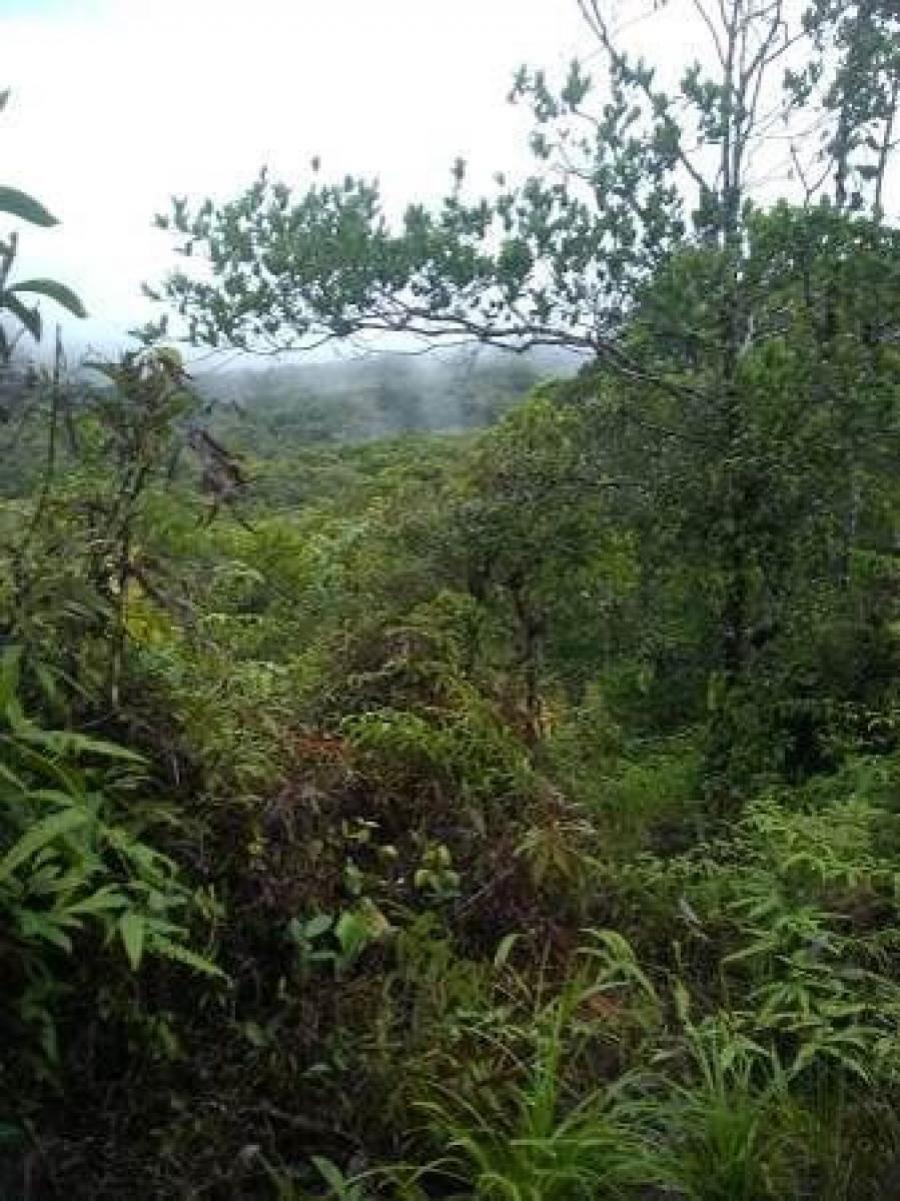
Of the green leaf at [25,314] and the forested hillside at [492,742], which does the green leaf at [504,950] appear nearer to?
the forested hillside at [492,742]

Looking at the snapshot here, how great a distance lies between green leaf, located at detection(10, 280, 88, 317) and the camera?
2.89m

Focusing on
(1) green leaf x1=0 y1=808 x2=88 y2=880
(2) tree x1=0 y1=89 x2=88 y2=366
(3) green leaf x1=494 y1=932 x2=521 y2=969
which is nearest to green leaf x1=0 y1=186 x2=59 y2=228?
(2) tree x1=0 y1=89 x2=88 y2=366

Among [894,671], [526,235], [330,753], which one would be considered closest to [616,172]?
[526,235]

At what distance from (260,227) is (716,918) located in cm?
407

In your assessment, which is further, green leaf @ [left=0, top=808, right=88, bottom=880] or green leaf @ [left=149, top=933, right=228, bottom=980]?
green leaf @ [left=149, top=933, right=228, bottom=980]

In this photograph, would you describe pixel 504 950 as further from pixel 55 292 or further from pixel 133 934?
pixel 55 292

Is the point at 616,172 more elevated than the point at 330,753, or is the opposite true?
the point at 616,172

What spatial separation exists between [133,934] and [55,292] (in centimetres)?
132

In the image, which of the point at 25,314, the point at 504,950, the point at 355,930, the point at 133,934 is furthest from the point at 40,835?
the point at 504,950

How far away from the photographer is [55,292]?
2.91 metres

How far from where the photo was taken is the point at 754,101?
7.71 meters

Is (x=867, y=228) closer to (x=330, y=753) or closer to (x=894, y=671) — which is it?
(x=894, y=671)

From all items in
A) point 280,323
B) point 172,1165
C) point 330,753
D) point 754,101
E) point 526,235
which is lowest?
point 172,1165

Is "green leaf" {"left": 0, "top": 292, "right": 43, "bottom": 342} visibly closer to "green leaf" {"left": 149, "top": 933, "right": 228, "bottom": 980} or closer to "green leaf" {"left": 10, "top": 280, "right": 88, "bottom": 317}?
"green leaf" {"left": 10, "top": 280, "right": 88, "bottom": 317}
